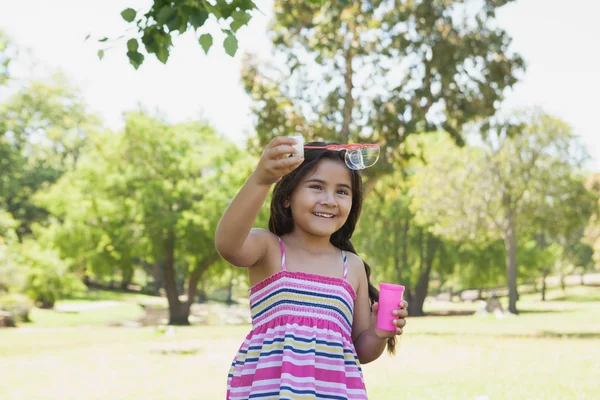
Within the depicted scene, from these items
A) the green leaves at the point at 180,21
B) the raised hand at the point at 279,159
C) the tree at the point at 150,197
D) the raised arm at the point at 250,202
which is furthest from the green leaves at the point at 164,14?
the tree at the point at 150,197

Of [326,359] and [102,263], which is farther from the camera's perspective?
[102,263]

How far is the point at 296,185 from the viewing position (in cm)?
290

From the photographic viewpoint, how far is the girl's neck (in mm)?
2939

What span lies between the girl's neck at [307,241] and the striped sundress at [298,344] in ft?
0.24

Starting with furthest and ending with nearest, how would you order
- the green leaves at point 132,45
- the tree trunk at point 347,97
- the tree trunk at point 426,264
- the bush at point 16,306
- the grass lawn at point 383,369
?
the tree trunk at point 426,264 → the bush at point 16,306 → the tree trunk at point 347,97 → the grass lawn at point 383,369 → the green leaves at point 132,45

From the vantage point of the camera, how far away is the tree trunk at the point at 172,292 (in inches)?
1101

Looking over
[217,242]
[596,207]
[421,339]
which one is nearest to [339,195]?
[217,242]

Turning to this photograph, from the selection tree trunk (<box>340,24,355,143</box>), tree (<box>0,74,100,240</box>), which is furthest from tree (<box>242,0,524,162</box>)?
tree (<box>0,74,100,240</box>)

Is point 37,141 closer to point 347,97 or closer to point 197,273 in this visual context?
point 197,273

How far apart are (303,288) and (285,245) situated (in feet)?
0.70

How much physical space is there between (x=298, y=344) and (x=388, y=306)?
43cm

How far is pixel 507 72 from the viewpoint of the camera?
1656 centimetres

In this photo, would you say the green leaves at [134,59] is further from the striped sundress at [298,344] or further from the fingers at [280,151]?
the fingers at [280,151]

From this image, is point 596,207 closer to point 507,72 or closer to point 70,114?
point 507,72
